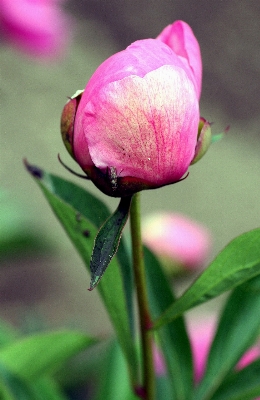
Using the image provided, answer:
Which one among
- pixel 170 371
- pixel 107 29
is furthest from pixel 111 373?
pixel 107 29

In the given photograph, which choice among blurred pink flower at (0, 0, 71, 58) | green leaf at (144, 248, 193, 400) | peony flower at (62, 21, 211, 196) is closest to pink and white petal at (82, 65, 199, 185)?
peony flower at (62, 21, 211, 196)

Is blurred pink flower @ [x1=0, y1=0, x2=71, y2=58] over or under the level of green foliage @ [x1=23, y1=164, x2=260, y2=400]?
over

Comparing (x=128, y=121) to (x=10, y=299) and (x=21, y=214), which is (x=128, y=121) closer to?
(x=21, y=214)

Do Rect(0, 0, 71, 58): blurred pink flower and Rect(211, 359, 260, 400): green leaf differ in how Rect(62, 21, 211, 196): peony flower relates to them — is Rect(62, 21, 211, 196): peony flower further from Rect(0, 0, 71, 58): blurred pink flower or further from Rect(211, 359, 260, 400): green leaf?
Rect(0, 0, 71, 58): blurred pink flower

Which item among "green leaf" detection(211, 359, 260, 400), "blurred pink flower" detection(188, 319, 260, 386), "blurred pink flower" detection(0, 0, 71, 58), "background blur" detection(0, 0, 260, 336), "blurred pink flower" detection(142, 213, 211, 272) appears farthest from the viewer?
"background blur" detection(0, 0, 260, 336)

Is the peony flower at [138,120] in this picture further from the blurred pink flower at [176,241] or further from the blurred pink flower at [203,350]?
the blurred pink flower at [176,241]

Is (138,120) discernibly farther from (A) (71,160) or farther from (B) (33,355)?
(A) (71,160)

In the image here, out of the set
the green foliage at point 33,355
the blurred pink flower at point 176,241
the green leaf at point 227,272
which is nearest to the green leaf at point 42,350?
the green foliage at point 33,355
